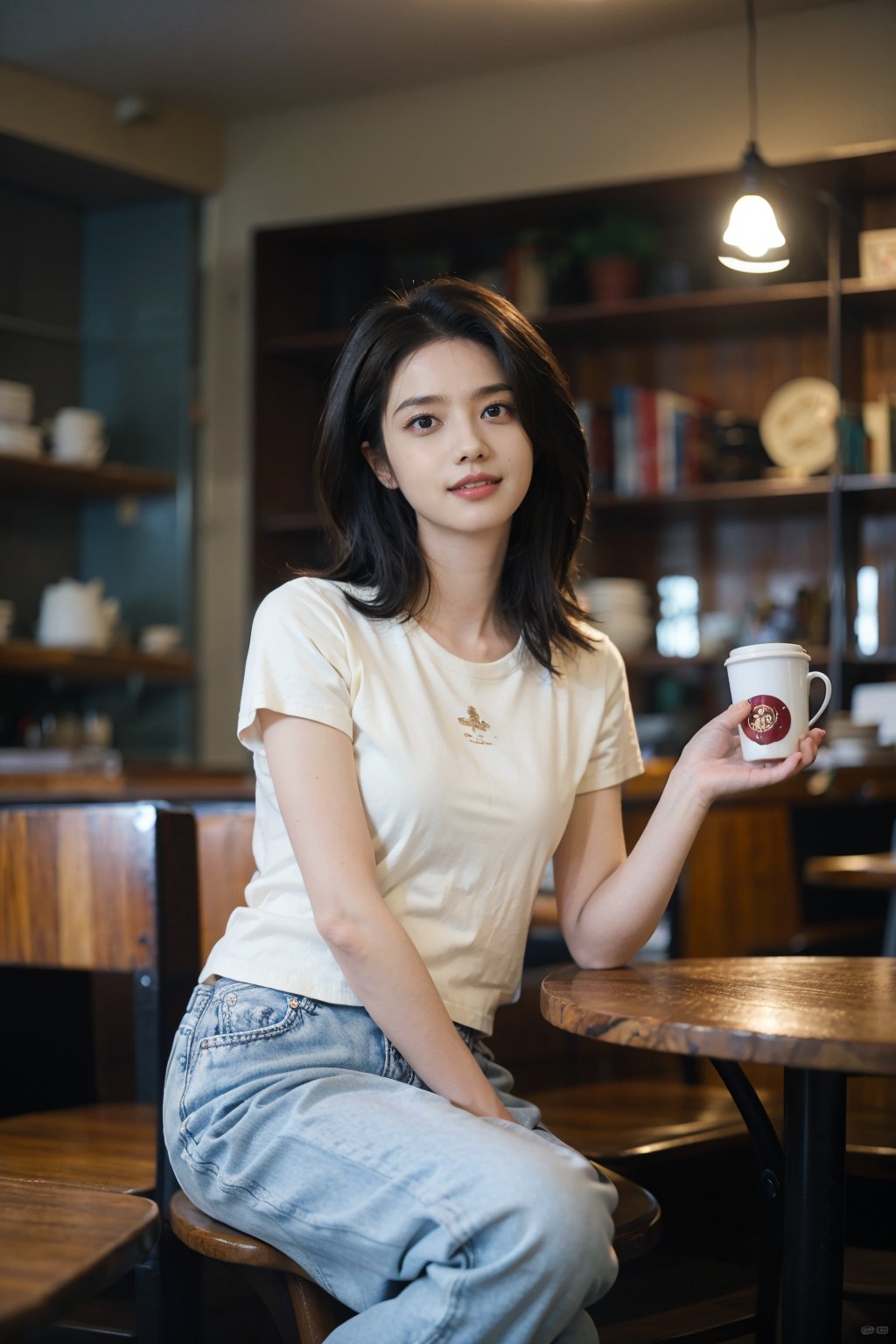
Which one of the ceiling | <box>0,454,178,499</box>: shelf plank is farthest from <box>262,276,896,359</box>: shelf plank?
the ceiling

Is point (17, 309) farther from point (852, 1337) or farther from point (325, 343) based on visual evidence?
point (852, 1337)

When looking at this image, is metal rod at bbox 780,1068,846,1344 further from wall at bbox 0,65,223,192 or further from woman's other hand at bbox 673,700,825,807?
wall at bbox 0,65,223,192

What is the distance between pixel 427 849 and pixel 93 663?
Answer: 3.67m

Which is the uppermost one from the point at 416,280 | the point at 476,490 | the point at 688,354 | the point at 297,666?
the point at 416,280

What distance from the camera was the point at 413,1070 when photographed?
131 cm

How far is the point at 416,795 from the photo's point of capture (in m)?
1.37

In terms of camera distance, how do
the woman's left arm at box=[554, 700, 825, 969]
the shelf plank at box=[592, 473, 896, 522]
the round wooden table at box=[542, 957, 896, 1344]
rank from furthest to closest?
the shelf plank at box=[592, 473, 896, 522] < the woman's left arm at box=[554, 700, 825, 969] < the round wooden table at box=[542, 957, 896, 1344]

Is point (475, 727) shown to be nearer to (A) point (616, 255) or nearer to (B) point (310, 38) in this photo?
(A) point (616, 255)

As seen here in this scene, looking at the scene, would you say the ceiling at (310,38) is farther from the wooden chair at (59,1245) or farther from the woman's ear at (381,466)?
the wooden chair at (59,1245)

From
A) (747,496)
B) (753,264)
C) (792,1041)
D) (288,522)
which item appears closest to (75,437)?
(288,522)

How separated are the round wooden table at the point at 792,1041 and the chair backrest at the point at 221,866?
48cm

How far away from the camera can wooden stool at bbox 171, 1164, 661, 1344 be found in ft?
3.92

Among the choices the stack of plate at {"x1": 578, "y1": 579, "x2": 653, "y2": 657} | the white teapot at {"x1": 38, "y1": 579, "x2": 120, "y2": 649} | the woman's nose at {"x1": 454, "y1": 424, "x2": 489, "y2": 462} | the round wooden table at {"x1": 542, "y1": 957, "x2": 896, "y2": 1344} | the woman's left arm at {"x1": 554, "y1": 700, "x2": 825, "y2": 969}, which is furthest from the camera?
the white teapot at {"x1": 38, "y1": 579, "x2": 120, "y2": 649}

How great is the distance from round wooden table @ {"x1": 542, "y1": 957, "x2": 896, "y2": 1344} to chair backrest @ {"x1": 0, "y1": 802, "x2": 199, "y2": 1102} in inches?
16.1
